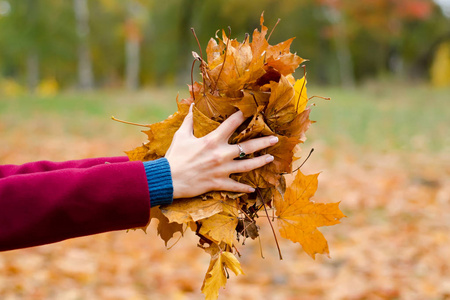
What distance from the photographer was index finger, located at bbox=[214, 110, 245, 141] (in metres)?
1.03

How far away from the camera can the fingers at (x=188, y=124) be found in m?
1.05

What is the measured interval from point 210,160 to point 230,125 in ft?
0.34

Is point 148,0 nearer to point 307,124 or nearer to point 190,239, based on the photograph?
point 190,239

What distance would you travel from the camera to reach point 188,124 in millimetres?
1070

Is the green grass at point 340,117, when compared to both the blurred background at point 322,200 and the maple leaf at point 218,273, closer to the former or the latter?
the blurred background at point 322,200

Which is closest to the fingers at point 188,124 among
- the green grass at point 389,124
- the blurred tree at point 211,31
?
the green grass at point 389,124

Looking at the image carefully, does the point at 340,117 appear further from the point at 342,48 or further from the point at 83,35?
the point at 342,48

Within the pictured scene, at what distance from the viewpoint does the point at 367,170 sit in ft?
15.5

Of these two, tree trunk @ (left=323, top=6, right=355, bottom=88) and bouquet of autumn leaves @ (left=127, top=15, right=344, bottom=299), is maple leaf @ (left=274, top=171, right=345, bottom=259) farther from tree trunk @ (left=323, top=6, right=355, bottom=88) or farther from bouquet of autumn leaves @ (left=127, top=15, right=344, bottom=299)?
tree trunk @ (left=323, top=6, right=355, bottom=88)

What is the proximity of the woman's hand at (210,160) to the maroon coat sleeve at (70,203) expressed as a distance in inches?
3.5

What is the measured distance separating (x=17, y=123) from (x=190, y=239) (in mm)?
5219

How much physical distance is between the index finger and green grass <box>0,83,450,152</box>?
4.95 metres

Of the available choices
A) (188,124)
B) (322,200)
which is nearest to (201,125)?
(188,124)

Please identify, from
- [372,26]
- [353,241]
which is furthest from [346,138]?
[372,26]
